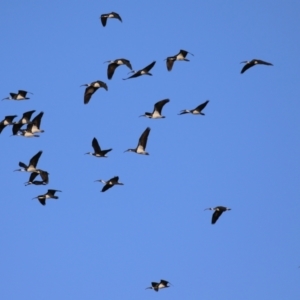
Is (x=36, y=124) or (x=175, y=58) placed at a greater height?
(x=175, y=58)

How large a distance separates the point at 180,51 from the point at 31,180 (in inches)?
362

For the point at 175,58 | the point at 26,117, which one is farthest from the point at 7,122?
the point at 175,58

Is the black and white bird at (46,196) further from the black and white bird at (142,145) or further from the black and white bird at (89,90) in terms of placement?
the black and white bird at (89,90)

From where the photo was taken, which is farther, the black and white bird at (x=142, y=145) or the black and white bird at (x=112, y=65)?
the black and white bird at (x=142, y=145)

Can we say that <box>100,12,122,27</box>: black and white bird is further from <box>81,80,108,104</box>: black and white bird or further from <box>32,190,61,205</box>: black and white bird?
<box>32,190,61,205</box>: black and white bird

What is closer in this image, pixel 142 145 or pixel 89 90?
pixel 89 90

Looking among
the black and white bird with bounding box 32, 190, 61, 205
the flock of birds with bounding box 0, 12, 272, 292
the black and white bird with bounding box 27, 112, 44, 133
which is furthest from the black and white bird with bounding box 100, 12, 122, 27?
the black and white bird with bounding box 32, 190, 61, 205

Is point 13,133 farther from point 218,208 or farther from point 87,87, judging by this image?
point 218,208

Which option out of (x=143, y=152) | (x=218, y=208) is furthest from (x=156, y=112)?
(x=218, y=208)

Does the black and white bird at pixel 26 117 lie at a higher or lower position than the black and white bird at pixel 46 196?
higher

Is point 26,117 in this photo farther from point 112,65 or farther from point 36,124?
point 112,65

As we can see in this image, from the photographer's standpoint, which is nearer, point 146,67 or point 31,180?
point 146,67

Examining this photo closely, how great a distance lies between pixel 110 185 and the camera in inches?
2264

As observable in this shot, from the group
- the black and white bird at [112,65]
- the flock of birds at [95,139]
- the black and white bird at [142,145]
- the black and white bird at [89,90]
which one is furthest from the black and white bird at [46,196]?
the black and white bird at [112,65]
